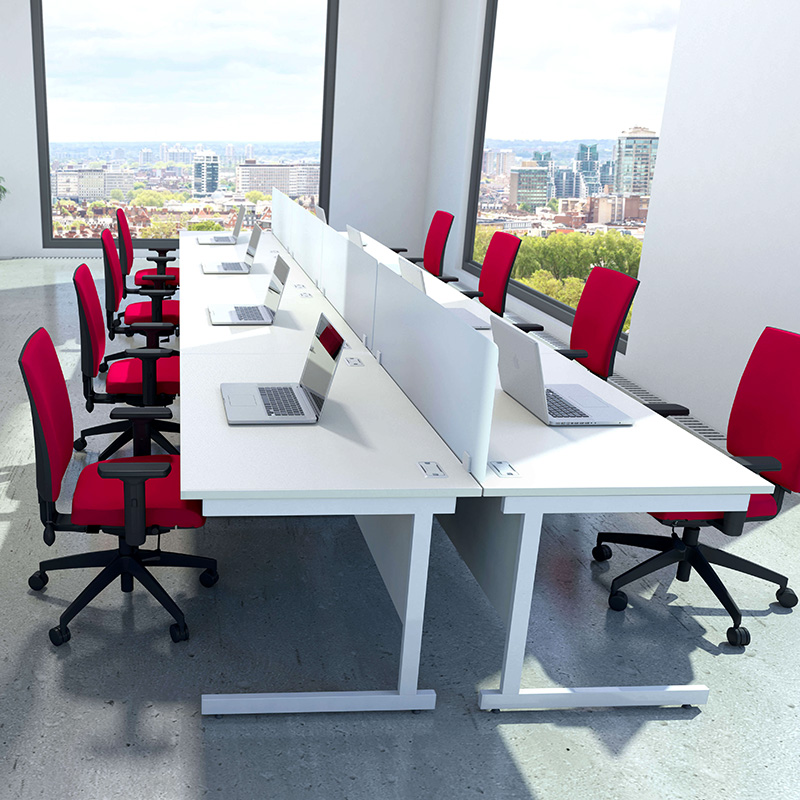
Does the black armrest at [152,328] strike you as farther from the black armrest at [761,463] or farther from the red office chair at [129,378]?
the black armrest at [761,463]

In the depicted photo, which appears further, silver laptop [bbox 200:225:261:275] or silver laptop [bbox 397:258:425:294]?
silver laptop [bbox 200:225:261:275]

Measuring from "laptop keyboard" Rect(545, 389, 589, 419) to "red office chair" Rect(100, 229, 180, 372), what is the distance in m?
2.09

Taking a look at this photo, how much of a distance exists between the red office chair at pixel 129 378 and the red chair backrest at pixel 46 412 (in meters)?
0.72

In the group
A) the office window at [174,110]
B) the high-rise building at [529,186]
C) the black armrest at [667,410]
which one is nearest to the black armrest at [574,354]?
the black armrest at [667,410]

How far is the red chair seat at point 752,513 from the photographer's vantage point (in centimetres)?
278

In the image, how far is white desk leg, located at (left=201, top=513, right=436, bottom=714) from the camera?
231 centimetres

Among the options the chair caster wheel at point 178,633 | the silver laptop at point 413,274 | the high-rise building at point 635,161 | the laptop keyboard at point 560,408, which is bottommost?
the chair caster wheel at point 178,633

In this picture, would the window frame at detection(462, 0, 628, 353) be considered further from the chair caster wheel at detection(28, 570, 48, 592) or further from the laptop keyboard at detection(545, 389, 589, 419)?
the chair caster wheel at detection(28, 570, 48, 592)

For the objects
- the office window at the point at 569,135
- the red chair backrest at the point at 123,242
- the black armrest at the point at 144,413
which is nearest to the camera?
the black armrest at the point at 144,413

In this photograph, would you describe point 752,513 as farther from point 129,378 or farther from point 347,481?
point 129,378

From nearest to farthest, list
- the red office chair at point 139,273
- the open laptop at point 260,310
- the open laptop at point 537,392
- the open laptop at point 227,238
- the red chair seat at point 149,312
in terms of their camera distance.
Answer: the open laptop at point 537,392 → the open laptop at point 260,310 → the red chair seat at point 149,312 → the red office chair at point 139,273 → the open laptop at point 227,238

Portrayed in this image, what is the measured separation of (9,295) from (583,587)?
5.64 m

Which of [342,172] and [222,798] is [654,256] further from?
[342,172]

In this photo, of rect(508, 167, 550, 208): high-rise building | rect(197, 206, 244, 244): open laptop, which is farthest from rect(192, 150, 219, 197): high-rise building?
rect(508, 167, 550, 208): high-rise building
